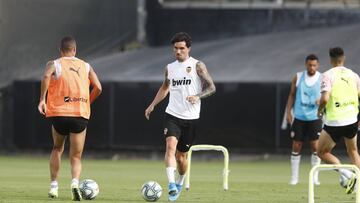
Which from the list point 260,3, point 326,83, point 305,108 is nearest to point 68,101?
point 326,83

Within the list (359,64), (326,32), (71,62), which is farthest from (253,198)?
(326,32)

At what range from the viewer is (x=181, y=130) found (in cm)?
1850

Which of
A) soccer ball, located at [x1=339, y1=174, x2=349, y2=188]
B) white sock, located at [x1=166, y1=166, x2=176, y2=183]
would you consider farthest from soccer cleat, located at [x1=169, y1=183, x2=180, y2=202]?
soccer ball, located at [x1=339, y1=174, x2=349, y2=188]

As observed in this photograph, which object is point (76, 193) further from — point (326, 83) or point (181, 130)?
point (326, 83)

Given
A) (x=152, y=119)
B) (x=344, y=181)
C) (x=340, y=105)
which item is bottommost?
(x=152, y=119)

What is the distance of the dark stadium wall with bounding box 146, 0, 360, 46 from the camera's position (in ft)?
136

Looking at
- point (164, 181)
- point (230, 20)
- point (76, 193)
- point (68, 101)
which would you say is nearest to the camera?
point (76, 193)

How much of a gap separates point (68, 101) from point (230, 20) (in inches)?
984

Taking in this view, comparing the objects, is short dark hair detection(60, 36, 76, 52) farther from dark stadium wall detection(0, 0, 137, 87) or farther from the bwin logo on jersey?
dark stadium wall detection(0, 0, 137, 87)

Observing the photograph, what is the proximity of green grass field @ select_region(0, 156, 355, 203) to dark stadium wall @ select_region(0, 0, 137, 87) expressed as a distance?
4.69 m

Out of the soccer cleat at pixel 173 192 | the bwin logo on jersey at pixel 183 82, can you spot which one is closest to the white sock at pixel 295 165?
the bwin logo on jersey at pixel 183 82

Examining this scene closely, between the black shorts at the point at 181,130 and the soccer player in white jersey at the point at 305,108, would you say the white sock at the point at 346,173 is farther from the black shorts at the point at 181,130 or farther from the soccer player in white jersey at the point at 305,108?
the black shorts at the point at 181,130

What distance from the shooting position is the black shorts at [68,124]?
17.9 meters

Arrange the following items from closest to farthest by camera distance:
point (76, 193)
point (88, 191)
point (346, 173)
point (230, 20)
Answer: point (76, 193)
point (88, 191)
point (346, 173)
point (230, 20)
